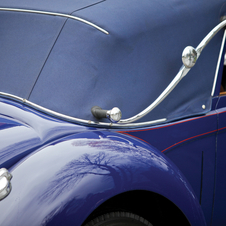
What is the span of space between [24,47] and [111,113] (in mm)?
668

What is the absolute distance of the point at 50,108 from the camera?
1464 mm

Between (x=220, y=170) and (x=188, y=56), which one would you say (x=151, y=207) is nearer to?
(x=220, y=170)

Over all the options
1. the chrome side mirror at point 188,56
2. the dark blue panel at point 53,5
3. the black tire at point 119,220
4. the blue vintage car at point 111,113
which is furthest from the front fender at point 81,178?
the dark blue panel at point 53,5

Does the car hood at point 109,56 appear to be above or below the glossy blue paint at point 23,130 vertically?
above

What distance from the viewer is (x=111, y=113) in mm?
1354

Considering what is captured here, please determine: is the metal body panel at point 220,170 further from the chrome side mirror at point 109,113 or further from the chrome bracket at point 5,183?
the chrome bracket at point 5,183

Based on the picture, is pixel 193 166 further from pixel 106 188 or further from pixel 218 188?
pixel 106 188

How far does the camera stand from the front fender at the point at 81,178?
1026 millimetres

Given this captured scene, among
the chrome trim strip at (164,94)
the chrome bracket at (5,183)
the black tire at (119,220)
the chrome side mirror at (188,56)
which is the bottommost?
the black tire at (119,220)

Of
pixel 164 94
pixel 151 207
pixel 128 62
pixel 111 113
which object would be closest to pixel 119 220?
pixel 151 207

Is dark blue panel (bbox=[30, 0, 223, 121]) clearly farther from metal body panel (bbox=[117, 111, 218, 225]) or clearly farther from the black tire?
the black tire

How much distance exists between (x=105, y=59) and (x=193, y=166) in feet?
2.50

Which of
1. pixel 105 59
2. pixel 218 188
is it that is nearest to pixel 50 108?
pixel 105 59

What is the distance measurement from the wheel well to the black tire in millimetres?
46
